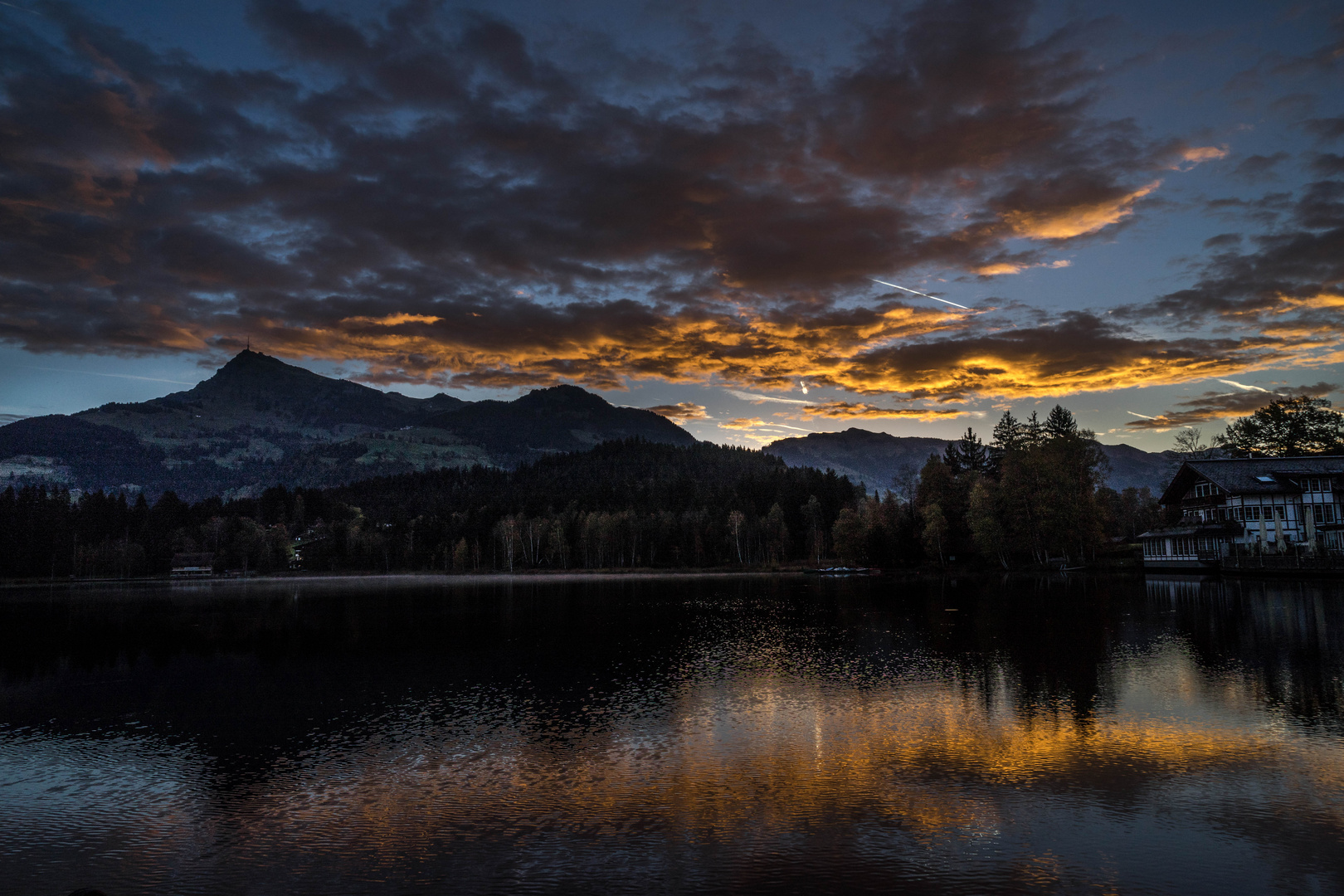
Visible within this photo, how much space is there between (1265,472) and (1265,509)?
5.16 metres

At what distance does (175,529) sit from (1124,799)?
234764 mm

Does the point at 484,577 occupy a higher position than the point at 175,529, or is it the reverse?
the point at 175,529

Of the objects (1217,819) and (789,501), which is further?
(789,501)

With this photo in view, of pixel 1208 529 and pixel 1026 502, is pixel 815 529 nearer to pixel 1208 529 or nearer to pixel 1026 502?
pixel 1026 502

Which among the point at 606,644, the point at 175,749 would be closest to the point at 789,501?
the point at 606,644

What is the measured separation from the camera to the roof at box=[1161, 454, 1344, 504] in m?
87.8

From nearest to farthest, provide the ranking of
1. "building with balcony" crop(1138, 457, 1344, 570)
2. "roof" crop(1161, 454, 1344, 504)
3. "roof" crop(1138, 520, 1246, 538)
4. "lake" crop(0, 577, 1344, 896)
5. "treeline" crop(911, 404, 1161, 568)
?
1. "lake" crop(0, 577, 1344, 896)
2. "building with balcony" crop(1138, 457, 1344, 570)
3. "roof" crop(1161, 454, 1344, 504)
4. "roof" crop(1138, 520, 1246, 538)
5. "treeline" crop(911, 404, 1161, 568)

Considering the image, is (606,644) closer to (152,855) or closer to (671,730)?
(671,730)

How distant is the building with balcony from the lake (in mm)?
50214

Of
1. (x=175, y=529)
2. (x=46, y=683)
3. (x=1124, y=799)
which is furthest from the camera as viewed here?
(x=175, y=529)

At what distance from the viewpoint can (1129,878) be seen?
13.1 meters

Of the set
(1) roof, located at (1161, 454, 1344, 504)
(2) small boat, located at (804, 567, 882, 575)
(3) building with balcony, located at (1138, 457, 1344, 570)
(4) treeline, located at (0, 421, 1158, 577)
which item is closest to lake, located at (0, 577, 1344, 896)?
(3) building with balcony, located at (1138, 457, 1344, 570)

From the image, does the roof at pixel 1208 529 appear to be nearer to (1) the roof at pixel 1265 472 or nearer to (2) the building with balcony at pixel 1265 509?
(2) the building with balcony at pixel 1265 509

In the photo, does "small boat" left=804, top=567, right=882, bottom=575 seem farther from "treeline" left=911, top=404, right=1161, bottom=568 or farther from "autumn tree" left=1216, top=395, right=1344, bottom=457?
"autumn tree" left=1216, top=395, right=1344, bottom=457
